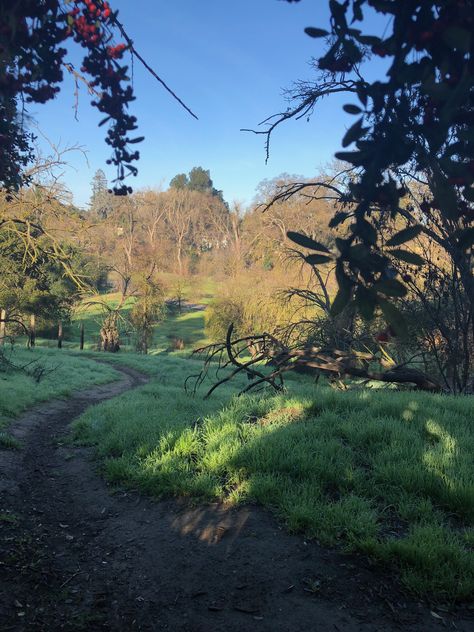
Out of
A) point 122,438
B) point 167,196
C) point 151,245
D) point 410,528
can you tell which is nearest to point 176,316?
point 151,245

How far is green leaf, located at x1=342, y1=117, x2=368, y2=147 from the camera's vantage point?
132 centimetres

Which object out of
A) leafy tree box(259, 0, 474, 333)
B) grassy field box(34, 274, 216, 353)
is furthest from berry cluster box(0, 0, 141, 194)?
grassy field box(34, 274, 216, 353)

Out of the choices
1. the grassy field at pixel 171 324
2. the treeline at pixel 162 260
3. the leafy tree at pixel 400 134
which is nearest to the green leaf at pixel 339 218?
the leafy tree at pixel 400 134

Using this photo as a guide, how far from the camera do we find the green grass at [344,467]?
3.35 meters

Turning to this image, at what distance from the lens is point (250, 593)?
10.2 ft

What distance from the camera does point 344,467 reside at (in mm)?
4406

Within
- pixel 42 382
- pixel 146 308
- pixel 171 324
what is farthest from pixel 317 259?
pixel 171 324

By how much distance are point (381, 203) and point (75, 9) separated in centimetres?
175

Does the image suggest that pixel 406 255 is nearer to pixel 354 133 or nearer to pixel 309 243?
pixel 309 243

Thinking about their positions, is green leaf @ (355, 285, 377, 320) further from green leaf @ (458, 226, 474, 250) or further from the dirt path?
the dirt path

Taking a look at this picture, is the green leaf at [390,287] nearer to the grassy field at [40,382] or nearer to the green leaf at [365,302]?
the green leaf at [365,302]

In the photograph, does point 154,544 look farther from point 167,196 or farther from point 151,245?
point 151,245

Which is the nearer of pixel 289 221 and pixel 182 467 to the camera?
pixel 182 467

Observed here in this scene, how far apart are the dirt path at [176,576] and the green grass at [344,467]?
0.71 feet
